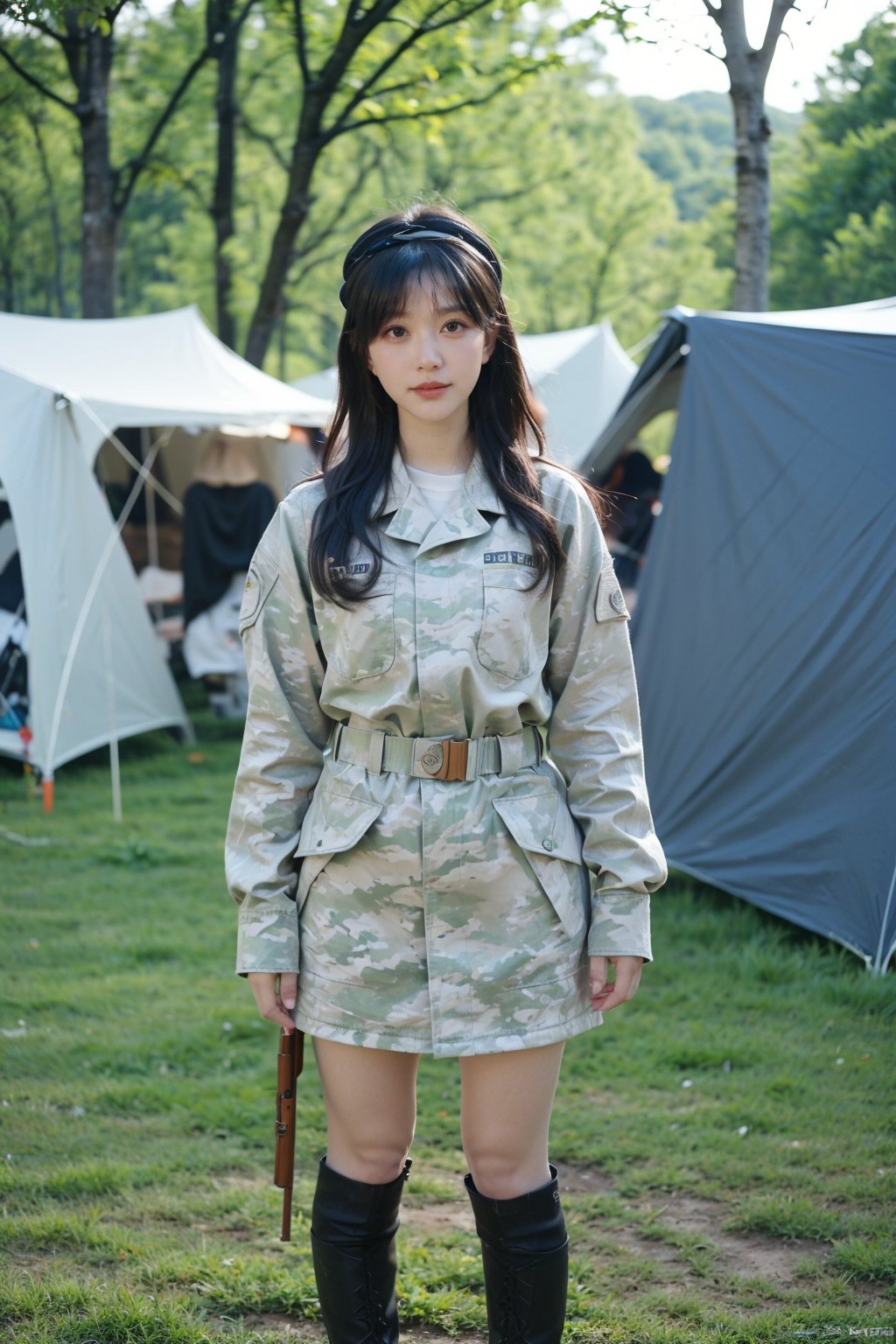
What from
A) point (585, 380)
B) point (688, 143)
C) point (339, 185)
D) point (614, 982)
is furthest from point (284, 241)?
point (688, 143)

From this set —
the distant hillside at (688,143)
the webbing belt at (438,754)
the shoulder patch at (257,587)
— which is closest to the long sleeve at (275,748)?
the shoulder patch at (257,587)

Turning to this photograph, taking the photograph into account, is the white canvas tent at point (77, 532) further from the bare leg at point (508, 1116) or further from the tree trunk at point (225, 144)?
the bare leg at point (508, 1116)

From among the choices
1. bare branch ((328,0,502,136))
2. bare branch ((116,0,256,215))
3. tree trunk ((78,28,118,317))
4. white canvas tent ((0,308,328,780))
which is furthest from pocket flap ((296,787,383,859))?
→ bare branch ((116,0,256,215))

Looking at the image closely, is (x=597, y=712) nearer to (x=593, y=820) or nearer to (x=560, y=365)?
(x=593, y=820)

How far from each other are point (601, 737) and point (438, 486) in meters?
0.46

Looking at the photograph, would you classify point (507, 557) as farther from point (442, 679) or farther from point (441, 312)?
point (441, 312)

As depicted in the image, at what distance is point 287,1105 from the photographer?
7.08 feet

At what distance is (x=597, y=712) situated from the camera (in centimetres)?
206

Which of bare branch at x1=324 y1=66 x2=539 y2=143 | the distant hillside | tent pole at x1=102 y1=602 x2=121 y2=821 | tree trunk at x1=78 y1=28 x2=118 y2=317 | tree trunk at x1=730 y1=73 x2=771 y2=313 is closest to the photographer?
tree trunk at x1=730 y1=73 x2=771 y2=313

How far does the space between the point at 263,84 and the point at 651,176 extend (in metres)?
10.1

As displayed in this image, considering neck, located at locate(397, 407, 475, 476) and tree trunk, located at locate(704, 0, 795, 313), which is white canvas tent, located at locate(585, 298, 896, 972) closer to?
tree trunk, located at locate(704, 0, 795, 313)

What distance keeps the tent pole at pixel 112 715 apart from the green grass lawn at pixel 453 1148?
59.9 inches

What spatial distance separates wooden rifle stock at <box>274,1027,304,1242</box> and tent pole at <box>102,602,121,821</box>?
494 cm

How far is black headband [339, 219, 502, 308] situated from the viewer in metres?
2.01
